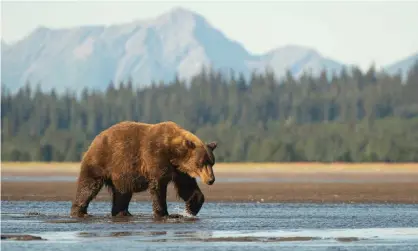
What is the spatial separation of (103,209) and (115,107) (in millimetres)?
136862

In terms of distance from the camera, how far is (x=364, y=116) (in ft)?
526

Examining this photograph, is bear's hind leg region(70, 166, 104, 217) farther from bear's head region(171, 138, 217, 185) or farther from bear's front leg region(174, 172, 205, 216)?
bear's head region(171, 138, 217, 185)

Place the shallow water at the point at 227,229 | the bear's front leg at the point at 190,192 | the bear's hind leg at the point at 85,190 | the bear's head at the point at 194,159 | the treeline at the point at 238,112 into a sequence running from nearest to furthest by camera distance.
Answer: the shallow water at the point at 227,229 → the bear's head at the point at 194,159 → the bear's front leg at the point at 190,192 → the bear's hind leg at the point at 85,190 → the treeline at the point at 238,112

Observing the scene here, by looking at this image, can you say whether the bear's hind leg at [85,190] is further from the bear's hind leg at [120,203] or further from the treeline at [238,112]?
the treeline at [238,112]

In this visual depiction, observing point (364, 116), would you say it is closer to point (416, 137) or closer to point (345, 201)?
point (416, 137)

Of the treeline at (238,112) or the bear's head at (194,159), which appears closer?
the bear's head at (194,159)

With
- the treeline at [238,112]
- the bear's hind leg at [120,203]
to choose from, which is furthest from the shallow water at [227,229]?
the treeline at [238,112]

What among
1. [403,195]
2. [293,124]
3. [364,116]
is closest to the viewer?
[403,195]

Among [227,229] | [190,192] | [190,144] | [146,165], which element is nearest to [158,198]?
[146,165]

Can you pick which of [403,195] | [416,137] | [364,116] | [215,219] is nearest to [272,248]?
[215,219]

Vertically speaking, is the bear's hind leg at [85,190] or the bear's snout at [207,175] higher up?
the bear's snout at [207,175]

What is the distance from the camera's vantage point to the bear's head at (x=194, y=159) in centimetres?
2730

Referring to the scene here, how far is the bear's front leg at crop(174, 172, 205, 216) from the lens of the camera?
92.4 feet

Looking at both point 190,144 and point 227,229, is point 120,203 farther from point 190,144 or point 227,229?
point 227,229
